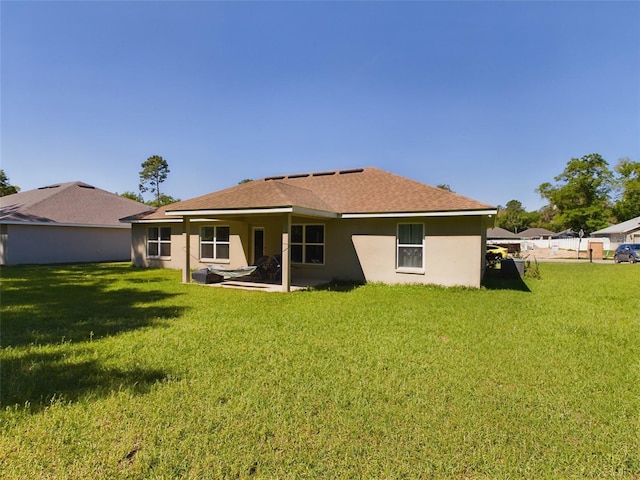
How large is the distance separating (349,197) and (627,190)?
2480 inches

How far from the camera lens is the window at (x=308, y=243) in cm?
1319

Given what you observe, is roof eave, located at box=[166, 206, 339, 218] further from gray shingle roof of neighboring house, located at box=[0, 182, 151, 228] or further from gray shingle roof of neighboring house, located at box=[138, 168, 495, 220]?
gray shingle roof of neighboring house, located at box=[0, 182, 151, 228]

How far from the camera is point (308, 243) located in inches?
526

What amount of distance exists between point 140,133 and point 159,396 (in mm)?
16855

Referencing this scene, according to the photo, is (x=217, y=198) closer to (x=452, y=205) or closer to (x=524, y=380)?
(x=452, y=205)

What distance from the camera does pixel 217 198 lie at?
1198 cm

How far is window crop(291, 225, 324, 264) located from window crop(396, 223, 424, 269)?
3070 millimetres

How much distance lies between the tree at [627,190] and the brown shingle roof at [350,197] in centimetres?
5947

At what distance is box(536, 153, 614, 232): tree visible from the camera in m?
54.3

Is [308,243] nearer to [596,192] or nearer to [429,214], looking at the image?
[429,214]

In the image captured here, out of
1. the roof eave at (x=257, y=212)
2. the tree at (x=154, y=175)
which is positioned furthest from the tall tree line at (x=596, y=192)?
the tree at (x=154, y=175)

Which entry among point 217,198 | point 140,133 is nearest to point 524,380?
point 217,198

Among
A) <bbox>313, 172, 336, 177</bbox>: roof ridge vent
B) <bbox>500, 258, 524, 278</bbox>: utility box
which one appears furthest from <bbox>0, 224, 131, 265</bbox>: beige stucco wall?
<bbox>500, 258, 524, 278</bbox>: utility box

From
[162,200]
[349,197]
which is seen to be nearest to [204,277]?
[349,197]
